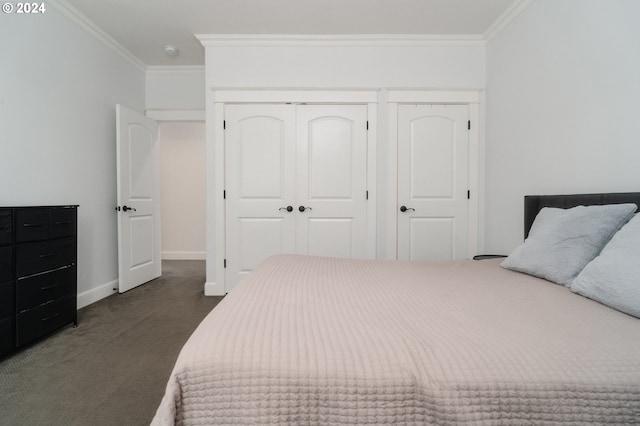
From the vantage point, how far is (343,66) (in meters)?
3.17

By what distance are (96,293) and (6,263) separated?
51.2 inches

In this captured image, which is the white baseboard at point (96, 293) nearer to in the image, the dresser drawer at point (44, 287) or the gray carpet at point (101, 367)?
the gray carpet at point (101, 367)

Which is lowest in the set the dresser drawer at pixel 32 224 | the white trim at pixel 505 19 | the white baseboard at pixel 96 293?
the white baseboard at pixel 96 293

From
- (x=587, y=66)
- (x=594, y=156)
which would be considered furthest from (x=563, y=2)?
(x=594, y=156)

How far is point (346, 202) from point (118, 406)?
240 cm

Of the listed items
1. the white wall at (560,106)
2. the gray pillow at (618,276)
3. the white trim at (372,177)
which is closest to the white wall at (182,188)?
the white trim at (372,177)

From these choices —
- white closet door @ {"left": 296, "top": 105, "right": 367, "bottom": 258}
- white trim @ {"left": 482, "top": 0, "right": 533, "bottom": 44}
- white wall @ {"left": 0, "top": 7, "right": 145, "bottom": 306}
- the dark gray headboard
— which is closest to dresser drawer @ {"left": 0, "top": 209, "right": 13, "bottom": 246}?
white wall @ {"left": 0, "top": 7, "right": 145, "bottom": 306}

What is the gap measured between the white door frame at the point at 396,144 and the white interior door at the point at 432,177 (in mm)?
48

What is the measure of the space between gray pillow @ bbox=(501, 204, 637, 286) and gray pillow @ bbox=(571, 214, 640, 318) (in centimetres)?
12

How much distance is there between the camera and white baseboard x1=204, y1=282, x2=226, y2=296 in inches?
128

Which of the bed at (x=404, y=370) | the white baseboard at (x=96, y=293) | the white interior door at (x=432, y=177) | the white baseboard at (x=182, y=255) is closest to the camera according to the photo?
the bed at (x=404, y=370)

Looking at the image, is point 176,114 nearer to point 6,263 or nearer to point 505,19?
point 6,263

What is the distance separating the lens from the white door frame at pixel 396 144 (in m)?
3.18

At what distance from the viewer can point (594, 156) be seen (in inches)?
73.8
